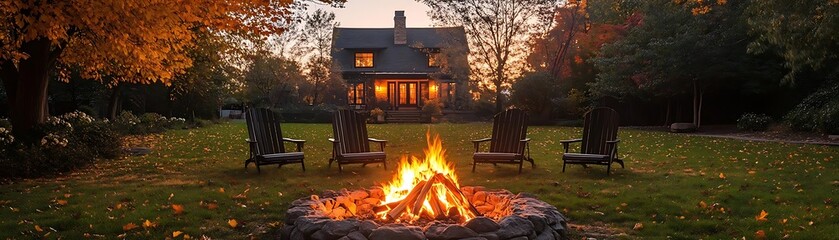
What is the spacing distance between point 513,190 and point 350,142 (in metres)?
2.95

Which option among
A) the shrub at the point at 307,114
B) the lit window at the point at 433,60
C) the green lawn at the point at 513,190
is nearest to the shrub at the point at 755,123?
the green lawn at the point at 513,190

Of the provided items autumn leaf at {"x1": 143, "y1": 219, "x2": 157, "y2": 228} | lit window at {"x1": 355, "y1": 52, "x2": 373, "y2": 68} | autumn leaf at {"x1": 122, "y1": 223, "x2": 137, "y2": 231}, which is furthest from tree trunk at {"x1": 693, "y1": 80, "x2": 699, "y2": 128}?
lit window at {"x1": 355, "y1": 52, "x2": 373, "y2": 68}

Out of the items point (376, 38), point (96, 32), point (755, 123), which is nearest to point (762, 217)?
point (96, 32)

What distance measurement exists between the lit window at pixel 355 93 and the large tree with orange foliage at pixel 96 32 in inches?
1087

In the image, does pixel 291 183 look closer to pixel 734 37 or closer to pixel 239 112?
pixel 734 37

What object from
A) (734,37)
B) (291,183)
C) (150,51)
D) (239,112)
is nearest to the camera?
(291,183)

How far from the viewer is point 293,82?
37562mm

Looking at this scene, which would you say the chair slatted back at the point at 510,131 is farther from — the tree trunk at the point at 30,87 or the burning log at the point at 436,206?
the tree trunk at the point at 30,87

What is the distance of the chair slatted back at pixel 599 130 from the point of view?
29.7 feet

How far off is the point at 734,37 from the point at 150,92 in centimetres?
2321

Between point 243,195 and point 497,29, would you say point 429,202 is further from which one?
point 497,29

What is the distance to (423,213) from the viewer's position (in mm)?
4770

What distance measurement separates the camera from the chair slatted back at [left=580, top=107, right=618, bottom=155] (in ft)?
29.7

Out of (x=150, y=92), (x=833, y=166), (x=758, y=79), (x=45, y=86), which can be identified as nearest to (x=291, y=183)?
(x=45, y=86)
